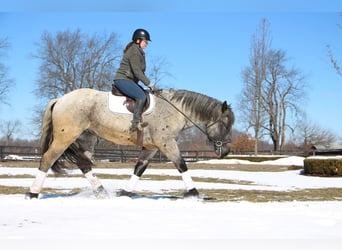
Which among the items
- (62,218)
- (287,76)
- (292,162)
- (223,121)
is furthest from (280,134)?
(62,218)

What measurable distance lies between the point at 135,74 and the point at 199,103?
4.39 ft

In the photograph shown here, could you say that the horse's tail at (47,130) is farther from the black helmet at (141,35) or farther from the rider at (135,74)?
the black helmet at (141,35)

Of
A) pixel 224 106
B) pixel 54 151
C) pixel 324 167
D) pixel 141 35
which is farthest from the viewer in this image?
pixel 324 167

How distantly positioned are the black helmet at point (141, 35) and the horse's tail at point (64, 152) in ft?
6.26

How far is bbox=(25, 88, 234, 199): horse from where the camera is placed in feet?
24.6

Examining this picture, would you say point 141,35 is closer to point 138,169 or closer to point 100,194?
point 138,169

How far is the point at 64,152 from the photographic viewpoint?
800 centimetres

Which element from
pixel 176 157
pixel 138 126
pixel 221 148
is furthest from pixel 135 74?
pixel 221 148

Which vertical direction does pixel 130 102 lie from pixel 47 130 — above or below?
above

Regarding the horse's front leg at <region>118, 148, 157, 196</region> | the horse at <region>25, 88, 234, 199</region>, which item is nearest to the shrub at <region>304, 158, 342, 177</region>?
the horse at <region>25, 88, 234, 199</region>

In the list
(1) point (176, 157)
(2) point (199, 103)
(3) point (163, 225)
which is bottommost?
(3) point (163, 225)

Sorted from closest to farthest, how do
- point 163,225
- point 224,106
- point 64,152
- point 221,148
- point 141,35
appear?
point 163,225 → point 141,35 → point 224,106 → point 64,152 → point 221,148

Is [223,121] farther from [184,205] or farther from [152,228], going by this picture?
[152,228]

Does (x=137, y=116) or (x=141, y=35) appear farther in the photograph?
(x=141, y=35)
